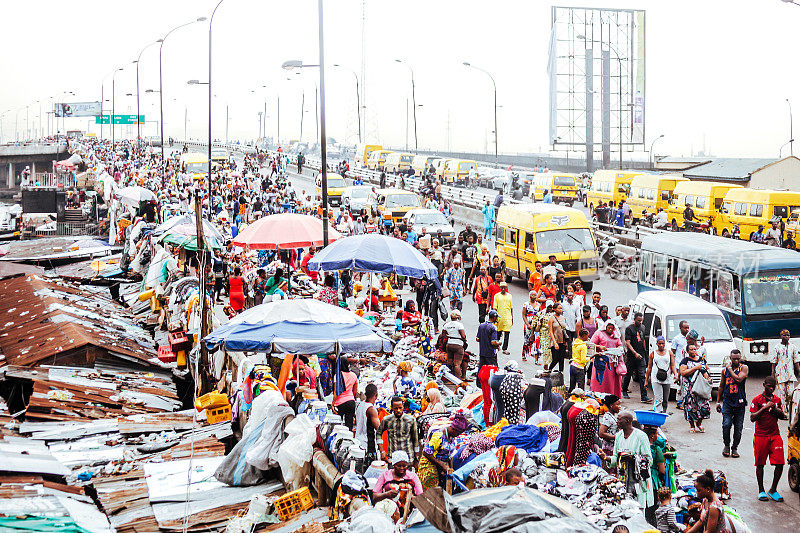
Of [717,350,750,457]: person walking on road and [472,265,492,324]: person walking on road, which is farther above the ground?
[472,265,492,324]: person walking on road

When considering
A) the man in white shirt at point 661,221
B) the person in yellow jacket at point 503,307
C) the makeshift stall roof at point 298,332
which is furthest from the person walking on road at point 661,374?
the man in white shirt at point 661,221

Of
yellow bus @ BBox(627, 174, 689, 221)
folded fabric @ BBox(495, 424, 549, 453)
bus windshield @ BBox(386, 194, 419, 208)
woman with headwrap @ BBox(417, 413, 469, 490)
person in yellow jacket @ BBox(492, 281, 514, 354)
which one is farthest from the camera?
yellow bus @ BBox(627, 174, 689, 221)

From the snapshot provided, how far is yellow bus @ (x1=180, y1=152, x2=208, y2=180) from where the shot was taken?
57.9m

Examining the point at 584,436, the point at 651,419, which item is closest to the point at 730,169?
the point at 584,436

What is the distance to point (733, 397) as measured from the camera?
11.4m

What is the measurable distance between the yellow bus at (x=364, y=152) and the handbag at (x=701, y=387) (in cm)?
6634

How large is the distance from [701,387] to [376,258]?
5937 millimetres

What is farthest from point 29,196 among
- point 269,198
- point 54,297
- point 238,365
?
point 238,365

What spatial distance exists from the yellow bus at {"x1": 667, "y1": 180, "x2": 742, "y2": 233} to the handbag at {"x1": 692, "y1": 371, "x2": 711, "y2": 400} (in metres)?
22.7

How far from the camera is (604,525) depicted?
8.13 meters

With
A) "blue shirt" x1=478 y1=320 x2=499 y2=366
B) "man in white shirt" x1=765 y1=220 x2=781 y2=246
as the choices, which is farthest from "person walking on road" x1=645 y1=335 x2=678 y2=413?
"man in white shirt" x1=765 y1=220 x2=781 y2=246

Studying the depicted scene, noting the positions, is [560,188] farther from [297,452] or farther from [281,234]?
[297,452]

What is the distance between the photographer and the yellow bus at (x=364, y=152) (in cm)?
7869

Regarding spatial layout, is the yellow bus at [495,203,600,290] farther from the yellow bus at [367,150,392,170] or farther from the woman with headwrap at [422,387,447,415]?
the yellow bus at [367,150,392,170]
